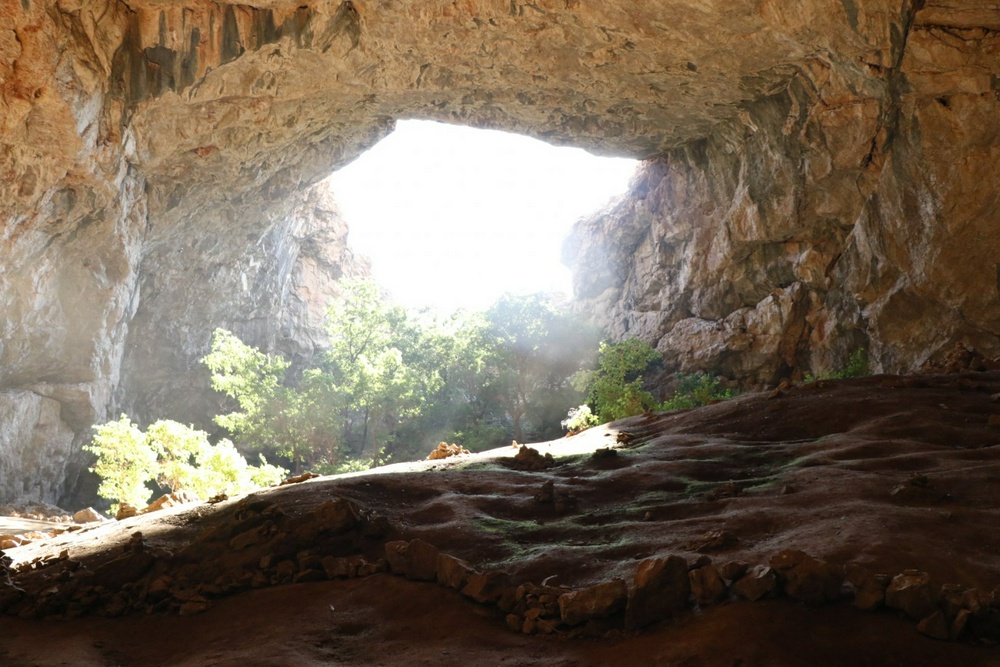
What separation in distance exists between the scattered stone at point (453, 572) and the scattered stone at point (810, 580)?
1.99 metres

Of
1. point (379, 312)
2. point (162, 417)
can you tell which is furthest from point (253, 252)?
point (162, 417)

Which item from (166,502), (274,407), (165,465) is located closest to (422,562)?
(166,502)

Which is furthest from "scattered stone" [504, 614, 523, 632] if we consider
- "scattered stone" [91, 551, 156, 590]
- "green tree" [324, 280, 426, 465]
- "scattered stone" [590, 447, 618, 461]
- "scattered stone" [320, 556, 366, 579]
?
"green tree" [324, 280, 426, 465]

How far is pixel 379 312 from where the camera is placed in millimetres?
26750

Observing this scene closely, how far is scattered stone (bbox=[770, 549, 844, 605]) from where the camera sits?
4.00 m

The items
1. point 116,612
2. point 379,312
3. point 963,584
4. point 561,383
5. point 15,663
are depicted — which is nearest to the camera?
point 963,584

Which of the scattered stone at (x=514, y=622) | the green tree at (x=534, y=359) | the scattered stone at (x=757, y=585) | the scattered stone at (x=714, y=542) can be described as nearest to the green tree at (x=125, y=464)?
the scattered stone at (x=514, y=622)

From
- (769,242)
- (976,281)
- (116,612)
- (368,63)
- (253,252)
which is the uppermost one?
(368,63)

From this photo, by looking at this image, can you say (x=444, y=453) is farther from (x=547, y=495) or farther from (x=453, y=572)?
(x=453, y=572)

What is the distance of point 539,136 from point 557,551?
58.0 feet

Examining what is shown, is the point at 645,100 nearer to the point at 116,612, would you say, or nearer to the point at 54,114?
the point at 54,114

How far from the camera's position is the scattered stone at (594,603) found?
Answer: 4297mm

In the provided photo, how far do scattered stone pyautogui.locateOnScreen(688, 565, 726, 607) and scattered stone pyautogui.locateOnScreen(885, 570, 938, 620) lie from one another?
0.82 meters

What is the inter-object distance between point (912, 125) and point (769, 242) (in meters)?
6.85
